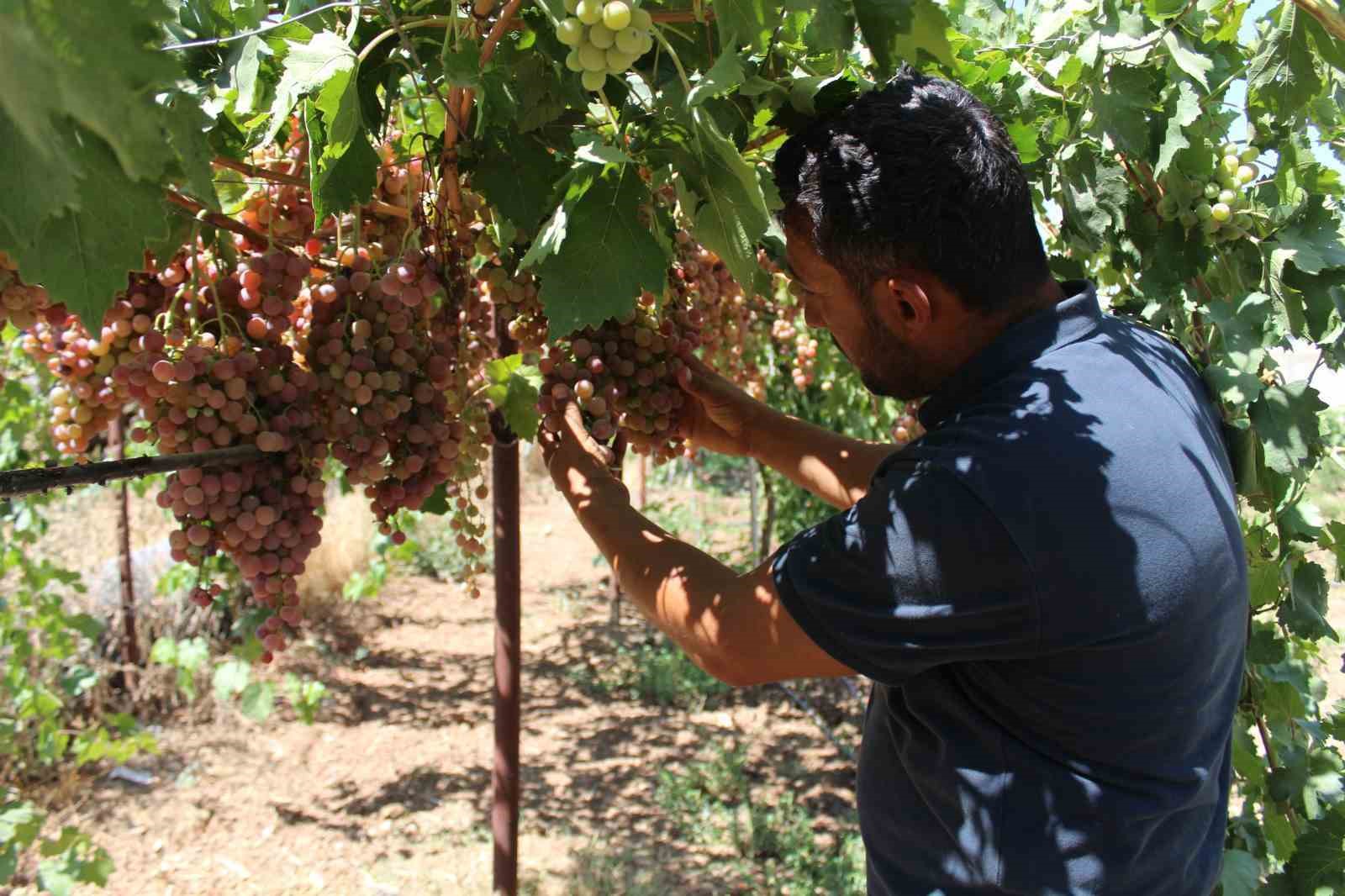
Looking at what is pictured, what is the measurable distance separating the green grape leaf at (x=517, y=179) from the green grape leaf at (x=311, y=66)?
32cm

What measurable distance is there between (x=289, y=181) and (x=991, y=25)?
4.77 feet

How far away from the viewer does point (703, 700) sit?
6105 mm

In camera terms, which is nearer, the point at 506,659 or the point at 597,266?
the point at 597,266

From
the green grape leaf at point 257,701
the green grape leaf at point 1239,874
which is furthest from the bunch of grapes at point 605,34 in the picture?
the green grape leaf at point 257,701

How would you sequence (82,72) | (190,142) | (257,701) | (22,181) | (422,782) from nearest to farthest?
(82,72), (22,181), (190,142), (257,701), (422,782)

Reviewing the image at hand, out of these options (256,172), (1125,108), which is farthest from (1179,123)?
(256,172)

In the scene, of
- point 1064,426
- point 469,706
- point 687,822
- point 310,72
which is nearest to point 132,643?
point 469,706

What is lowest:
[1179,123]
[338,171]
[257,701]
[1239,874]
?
[257,701]

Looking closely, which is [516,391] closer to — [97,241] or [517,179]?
[517,179]

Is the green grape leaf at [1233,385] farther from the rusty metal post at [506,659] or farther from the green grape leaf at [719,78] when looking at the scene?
the rusty metal post at [506,659]

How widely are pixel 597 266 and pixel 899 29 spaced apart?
55 cm

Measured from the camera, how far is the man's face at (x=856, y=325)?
64.5 inches

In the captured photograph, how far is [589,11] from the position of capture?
110 centimetres

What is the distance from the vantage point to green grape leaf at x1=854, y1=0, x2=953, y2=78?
3.94ft
